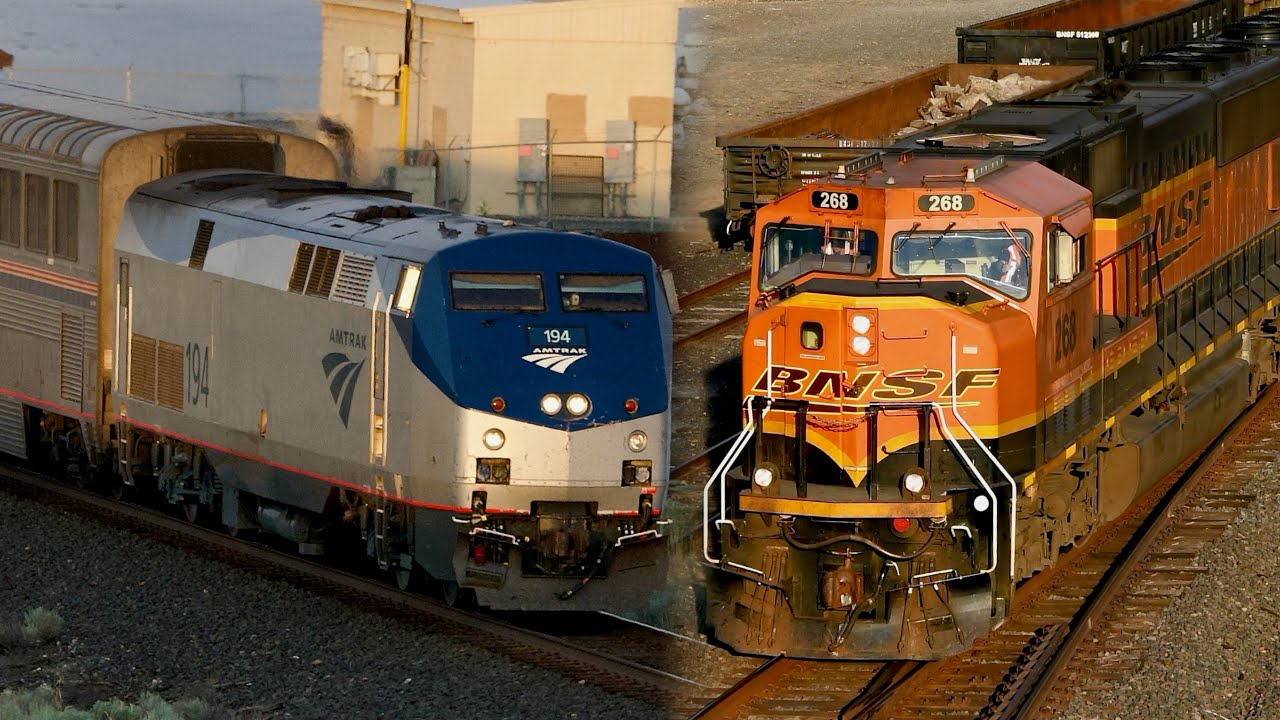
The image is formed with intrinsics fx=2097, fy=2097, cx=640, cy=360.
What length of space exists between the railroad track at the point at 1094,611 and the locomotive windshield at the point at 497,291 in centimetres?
414

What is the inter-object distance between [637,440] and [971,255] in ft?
9.67

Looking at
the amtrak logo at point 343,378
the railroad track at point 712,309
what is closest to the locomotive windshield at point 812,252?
the amtrak logo at point 343,378

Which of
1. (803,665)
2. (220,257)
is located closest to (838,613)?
(803,665)

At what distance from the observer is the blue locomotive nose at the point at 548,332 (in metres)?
15.9

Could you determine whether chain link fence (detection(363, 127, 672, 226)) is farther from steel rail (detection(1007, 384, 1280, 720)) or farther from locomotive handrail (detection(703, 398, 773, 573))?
locomotive handrail (detection(703, 398, 773, 573))

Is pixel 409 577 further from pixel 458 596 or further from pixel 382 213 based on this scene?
pixel 382 213

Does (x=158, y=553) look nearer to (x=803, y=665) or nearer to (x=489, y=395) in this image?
(x=489, y=395)

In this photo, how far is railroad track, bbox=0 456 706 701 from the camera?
49.3 ft

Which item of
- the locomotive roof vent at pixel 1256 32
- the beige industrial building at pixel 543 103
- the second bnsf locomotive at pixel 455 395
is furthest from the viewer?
the beige industrial building at pixel 543 103

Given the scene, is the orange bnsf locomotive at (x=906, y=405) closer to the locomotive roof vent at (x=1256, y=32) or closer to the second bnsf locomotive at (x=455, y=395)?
the second bnsf locomotive at (x=455, y=395)

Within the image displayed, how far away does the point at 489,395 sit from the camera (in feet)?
52.0

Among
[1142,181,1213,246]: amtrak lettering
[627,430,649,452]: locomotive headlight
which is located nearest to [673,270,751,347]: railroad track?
[1142,181,1213,246]: amtrak lettering

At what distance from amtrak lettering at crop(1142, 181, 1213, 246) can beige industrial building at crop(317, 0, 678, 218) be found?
14928 millimetres

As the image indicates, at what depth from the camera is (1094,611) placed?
16.5 meters
